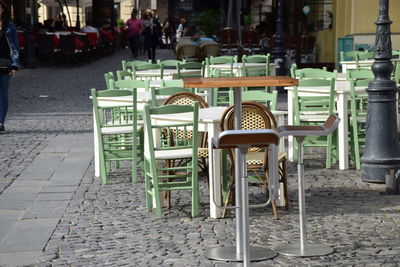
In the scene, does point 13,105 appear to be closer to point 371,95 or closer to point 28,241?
point 371,95

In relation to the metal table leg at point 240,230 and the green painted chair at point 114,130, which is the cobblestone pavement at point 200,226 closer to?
the metal table leg at point 240,230

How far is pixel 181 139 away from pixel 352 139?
2.12 m

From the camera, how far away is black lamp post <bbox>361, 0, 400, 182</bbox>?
998 cm

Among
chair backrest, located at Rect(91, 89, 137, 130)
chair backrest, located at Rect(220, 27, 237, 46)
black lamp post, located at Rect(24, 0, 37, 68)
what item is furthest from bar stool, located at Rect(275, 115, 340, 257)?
black lamp post, located at Rect(24, 0, 37, 68)

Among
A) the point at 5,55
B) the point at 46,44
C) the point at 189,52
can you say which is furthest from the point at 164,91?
the point at 46,44

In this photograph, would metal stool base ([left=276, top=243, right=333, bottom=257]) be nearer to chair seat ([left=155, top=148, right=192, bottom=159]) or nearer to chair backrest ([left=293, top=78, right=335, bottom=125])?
chair seat ([left=155, top=148, right=192, bottom=159])

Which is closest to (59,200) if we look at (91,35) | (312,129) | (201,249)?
(201,249)

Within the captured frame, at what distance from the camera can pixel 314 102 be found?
1110cm

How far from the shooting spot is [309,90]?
11148 millimetres

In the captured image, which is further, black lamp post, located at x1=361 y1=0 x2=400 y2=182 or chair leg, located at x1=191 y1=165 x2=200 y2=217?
black lamp post, located at x1=361 y1=0 x2=400 y2=182

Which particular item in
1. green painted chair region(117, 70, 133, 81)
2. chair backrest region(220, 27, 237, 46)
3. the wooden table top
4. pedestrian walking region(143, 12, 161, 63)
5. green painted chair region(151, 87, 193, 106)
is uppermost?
the wooden table top

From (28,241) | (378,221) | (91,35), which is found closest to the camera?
(28,241)

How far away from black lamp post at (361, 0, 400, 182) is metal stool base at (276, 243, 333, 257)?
116 inches

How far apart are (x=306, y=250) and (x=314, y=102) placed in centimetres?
424
